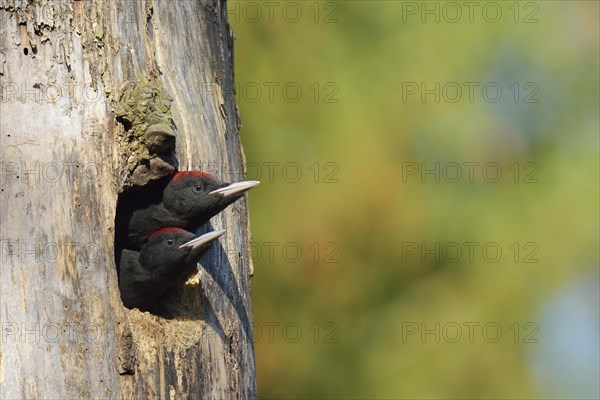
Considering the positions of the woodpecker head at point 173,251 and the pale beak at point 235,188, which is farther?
the pale beak at point 235,188

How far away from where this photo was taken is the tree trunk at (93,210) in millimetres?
3854

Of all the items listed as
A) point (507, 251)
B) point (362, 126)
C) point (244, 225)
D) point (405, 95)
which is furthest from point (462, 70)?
point (244, 225)

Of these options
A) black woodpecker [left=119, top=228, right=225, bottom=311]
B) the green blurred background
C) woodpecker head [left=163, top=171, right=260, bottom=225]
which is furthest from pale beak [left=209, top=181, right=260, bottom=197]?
the green blurred background

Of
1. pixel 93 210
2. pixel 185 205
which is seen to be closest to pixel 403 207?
pixel 185 205

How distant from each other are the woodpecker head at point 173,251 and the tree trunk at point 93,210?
95 mm

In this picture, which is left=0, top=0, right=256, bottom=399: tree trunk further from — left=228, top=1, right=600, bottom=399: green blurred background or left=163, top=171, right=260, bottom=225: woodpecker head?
left=228, top=1, right=600, bottom=399: green blurred background

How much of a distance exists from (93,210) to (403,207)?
513cm

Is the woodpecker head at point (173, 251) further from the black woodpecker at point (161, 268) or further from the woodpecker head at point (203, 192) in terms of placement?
the woodpecker head at point (203, 192)

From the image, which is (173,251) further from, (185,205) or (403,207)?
(403,207)

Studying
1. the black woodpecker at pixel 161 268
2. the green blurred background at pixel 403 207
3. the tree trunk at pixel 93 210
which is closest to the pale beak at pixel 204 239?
the black woodpecker at pixel 161 268

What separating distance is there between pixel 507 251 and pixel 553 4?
283cm

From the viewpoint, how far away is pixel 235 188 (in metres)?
4.79

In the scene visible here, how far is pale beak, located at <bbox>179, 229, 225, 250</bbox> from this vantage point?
14.7ft

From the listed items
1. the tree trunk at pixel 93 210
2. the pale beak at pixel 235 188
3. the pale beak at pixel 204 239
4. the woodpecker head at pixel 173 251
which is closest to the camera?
the tree trunk at pixel 93 210
